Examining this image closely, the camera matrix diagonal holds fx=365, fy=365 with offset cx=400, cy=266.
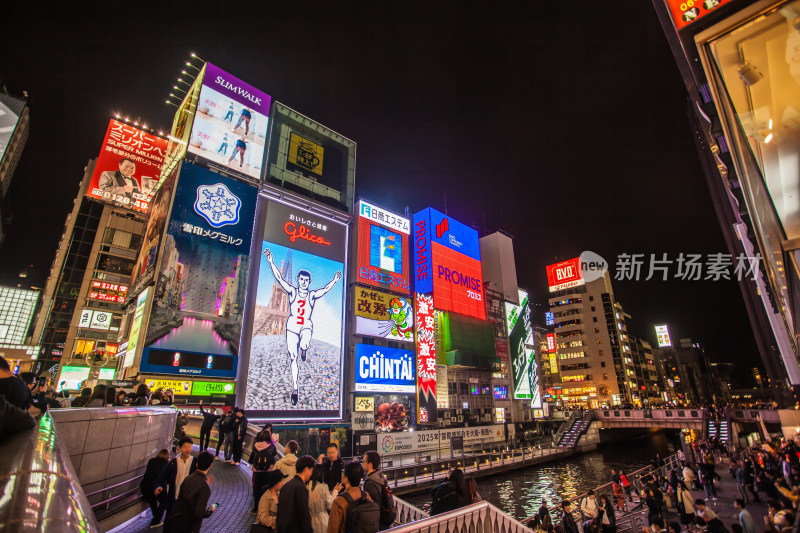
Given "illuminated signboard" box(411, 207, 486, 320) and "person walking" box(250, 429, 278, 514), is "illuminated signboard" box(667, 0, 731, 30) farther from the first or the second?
"illuminated signboard" box(411, 207, 486, 320)

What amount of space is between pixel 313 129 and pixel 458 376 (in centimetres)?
3509

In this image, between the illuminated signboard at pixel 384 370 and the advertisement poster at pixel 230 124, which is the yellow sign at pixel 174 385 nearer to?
the illuminated signboard at pixel 384 370

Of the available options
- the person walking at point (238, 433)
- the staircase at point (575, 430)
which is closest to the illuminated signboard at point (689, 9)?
the person walking at point (238, 433)

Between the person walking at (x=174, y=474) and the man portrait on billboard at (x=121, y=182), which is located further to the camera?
the man portrait on billboard at (x=121, y=182)

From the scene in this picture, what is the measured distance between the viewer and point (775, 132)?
8.96 metres

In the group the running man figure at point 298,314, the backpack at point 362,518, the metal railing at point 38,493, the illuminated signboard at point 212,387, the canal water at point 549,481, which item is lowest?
the canal water at point 549,481

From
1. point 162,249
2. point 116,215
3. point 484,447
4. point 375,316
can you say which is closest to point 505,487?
point 484,447

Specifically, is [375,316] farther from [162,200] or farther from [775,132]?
[775,132]

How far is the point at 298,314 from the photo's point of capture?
101 ft

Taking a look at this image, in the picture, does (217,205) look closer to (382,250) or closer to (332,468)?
(382,250)

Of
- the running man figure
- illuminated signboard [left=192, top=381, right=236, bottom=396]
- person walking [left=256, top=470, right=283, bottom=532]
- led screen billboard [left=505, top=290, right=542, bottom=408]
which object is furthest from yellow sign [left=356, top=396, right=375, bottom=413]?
led screen billboard [left=505, top=290, right=542, bottom=408]

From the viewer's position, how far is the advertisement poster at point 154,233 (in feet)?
88.1

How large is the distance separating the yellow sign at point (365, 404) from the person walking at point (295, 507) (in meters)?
29.0

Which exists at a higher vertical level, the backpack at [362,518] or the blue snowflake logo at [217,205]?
the blue snowflake logo at [217,205]
